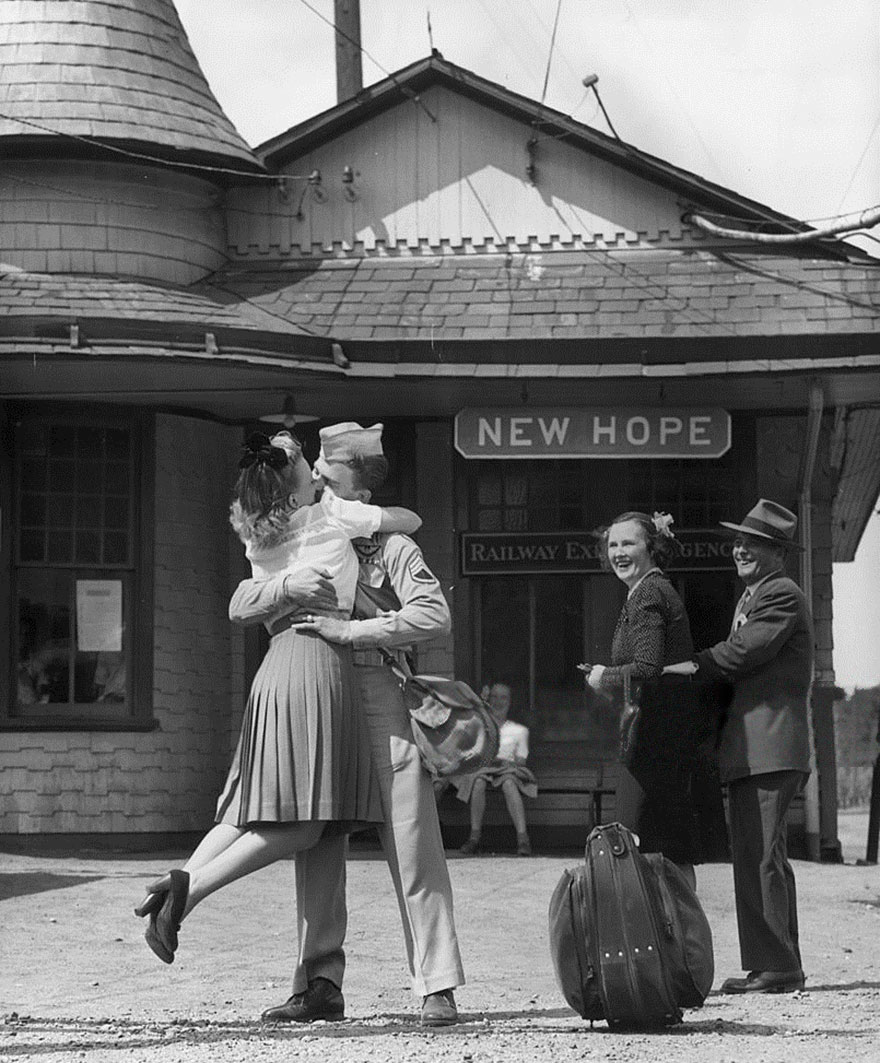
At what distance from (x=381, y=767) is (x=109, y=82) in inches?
391

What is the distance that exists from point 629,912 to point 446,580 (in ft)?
28.5

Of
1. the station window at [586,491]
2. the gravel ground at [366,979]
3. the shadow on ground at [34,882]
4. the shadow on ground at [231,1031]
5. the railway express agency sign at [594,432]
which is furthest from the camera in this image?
the station window at [586,491]

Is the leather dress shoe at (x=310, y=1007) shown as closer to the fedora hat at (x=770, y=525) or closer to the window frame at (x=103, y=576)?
the fedora hat at (x=770, y=525)

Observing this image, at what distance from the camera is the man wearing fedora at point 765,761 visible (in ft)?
26.3

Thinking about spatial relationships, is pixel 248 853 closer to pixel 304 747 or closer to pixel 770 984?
pixel 304 747

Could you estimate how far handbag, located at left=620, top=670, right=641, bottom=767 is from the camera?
7863 mm

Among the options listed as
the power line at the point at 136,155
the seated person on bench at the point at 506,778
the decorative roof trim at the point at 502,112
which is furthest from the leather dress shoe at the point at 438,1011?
the decorative roof trim at the point at 502,112

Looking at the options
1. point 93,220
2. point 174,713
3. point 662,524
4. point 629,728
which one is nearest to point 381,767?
point 629,728

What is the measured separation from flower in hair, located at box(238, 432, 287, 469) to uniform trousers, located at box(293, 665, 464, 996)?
0.75m

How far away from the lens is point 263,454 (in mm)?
7195

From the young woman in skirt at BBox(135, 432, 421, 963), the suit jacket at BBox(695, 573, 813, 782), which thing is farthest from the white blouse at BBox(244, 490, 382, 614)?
the suit jacket at BBox(695, 573, 813, 782)

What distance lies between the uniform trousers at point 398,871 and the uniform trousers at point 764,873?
1.51 metres

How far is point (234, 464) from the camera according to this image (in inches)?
625

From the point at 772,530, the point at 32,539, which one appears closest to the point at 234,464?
the point at 32,539
